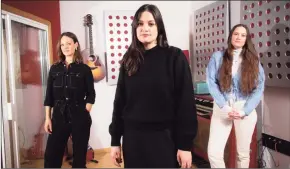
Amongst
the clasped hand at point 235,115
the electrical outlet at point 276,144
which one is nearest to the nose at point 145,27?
the clasped hand at point 235,115

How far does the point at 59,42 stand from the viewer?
3.52ft

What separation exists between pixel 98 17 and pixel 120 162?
647 millimetres

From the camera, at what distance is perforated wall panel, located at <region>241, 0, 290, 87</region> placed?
1103 mm

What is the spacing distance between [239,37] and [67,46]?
0.76 m

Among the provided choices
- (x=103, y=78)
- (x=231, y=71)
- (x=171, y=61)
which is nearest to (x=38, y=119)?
(x=103, y=78)

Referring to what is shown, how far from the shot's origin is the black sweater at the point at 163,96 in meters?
0.84

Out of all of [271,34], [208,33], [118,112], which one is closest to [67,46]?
[118,112]

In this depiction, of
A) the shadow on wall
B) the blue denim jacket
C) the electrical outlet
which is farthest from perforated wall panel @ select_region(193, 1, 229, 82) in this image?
the electrical outlet

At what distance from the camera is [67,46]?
3.52ft

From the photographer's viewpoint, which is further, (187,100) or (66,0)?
(66,0)

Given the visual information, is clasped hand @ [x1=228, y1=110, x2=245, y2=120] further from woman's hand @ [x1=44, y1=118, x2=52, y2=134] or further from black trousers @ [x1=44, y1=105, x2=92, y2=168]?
woman's hand @ [x1=44, y1=118, x2=52, y2=134]

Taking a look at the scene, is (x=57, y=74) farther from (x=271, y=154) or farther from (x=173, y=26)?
(x=271, y=154)

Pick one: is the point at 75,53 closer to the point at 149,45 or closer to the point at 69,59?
the point at 69,59

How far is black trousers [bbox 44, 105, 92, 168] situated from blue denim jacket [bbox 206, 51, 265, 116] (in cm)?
58
